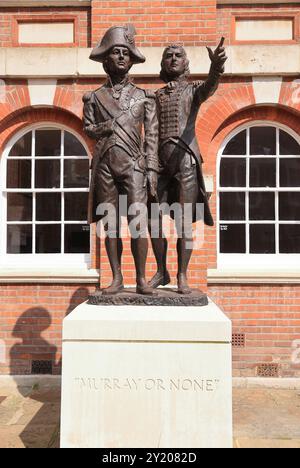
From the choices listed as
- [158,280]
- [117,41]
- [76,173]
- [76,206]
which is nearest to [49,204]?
[76,206]

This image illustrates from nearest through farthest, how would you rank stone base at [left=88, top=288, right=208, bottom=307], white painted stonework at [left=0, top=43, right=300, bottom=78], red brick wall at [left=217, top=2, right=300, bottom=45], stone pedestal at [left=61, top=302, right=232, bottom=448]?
stone pedestal at [left=61, top=302, right=232, bottom=448], stone base at [left=88, top=288, right=208, bottom=307], white painted stonework at [left=0, top=43, right=300, bottom=78], red brick wall at [left=217, top=2, right=300, bottom=45]

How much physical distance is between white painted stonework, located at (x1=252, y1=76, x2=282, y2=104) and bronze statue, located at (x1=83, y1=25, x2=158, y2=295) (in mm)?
2820

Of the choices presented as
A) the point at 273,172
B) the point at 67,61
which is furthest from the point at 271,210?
the point at 67,61

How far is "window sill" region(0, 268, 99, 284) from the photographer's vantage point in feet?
20.9

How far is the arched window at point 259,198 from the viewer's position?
6668 mm

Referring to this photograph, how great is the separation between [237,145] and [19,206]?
3.23 meters

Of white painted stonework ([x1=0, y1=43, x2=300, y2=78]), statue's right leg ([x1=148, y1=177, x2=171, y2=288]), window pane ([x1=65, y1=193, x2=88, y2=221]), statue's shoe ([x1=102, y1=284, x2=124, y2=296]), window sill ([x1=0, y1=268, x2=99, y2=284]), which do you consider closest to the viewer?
statue's shoe ([x1=102, y1=284, x2=124, y2=296])

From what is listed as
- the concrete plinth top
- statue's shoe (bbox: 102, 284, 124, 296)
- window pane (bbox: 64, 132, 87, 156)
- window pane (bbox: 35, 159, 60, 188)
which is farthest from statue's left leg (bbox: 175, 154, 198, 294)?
window pane (bbox: 35, 159, 60, 188)

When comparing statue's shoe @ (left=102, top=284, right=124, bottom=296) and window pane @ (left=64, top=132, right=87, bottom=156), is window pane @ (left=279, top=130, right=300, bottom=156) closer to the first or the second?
window pane @ (left=64, top=132, right=87, bottom=156)

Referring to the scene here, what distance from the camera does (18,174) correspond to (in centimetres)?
679

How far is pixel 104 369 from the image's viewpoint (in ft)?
11.0

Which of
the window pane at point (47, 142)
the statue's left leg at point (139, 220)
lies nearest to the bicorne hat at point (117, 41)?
the statue's left leg at point (139, 220)

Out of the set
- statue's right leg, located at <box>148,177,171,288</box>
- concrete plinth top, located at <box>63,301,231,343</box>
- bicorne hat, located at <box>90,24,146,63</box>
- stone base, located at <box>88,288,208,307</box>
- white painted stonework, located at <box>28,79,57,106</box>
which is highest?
white painted stonework, located at <box>28,79,57,106</box>

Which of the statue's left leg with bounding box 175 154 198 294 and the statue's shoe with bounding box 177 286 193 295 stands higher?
the statue's left leg with bounding box 175 154 198 294
